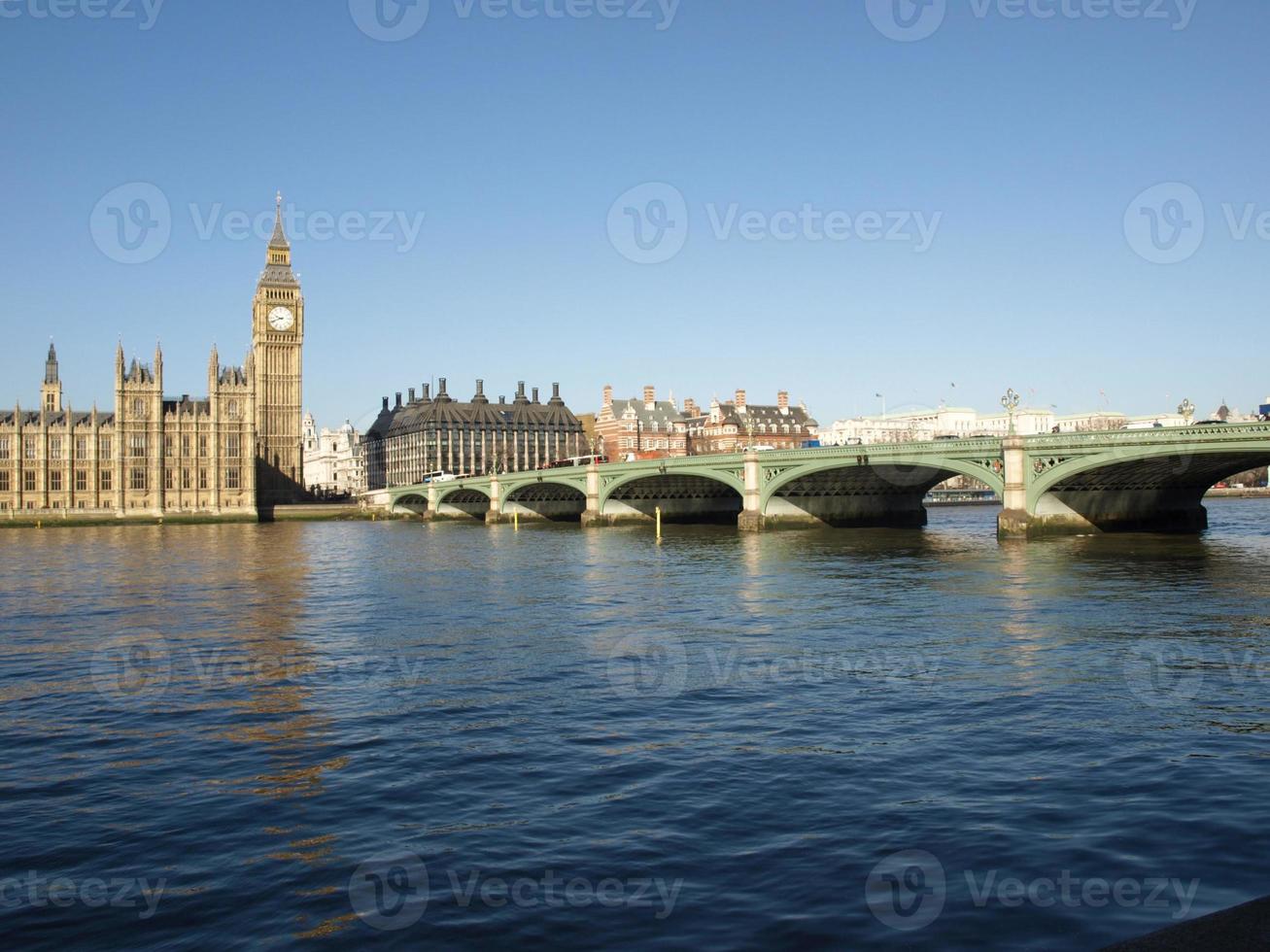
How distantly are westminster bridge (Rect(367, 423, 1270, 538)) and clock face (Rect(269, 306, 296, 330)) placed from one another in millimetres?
71435

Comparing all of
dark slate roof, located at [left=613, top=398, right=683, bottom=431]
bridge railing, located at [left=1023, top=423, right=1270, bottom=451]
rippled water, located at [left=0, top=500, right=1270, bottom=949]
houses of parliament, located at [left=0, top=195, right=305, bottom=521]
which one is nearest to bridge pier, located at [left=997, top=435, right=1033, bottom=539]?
bridge railing, located at [left=1023, top=423, right=1270, bottom=451]

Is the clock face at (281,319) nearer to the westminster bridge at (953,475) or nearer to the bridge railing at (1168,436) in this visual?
the westminster bridge at (953,475)

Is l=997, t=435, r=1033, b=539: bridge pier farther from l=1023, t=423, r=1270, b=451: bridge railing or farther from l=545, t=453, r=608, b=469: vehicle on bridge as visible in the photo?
l=545, t=453, r=608, b=469: vehicle on bridge

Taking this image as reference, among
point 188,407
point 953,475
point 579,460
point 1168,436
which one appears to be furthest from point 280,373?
point 1168,436

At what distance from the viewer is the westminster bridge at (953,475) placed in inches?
2183

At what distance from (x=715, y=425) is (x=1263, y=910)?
605ft

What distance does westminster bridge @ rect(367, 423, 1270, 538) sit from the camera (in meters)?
55.4

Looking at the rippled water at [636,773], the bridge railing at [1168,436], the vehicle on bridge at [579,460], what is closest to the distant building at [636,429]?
the vehicle on bridge at [579,460]

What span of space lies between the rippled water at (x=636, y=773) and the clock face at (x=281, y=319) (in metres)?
142

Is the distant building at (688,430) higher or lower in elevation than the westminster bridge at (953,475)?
higher

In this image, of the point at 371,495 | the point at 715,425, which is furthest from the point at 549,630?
the point at 715,425

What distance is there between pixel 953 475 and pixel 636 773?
57.0 metres

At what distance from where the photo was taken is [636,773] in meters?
15.2

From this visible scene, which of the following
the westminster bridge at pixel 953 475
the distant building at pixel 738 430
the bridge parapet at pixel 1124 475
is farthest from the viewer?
the distant building at pixel 738 430
